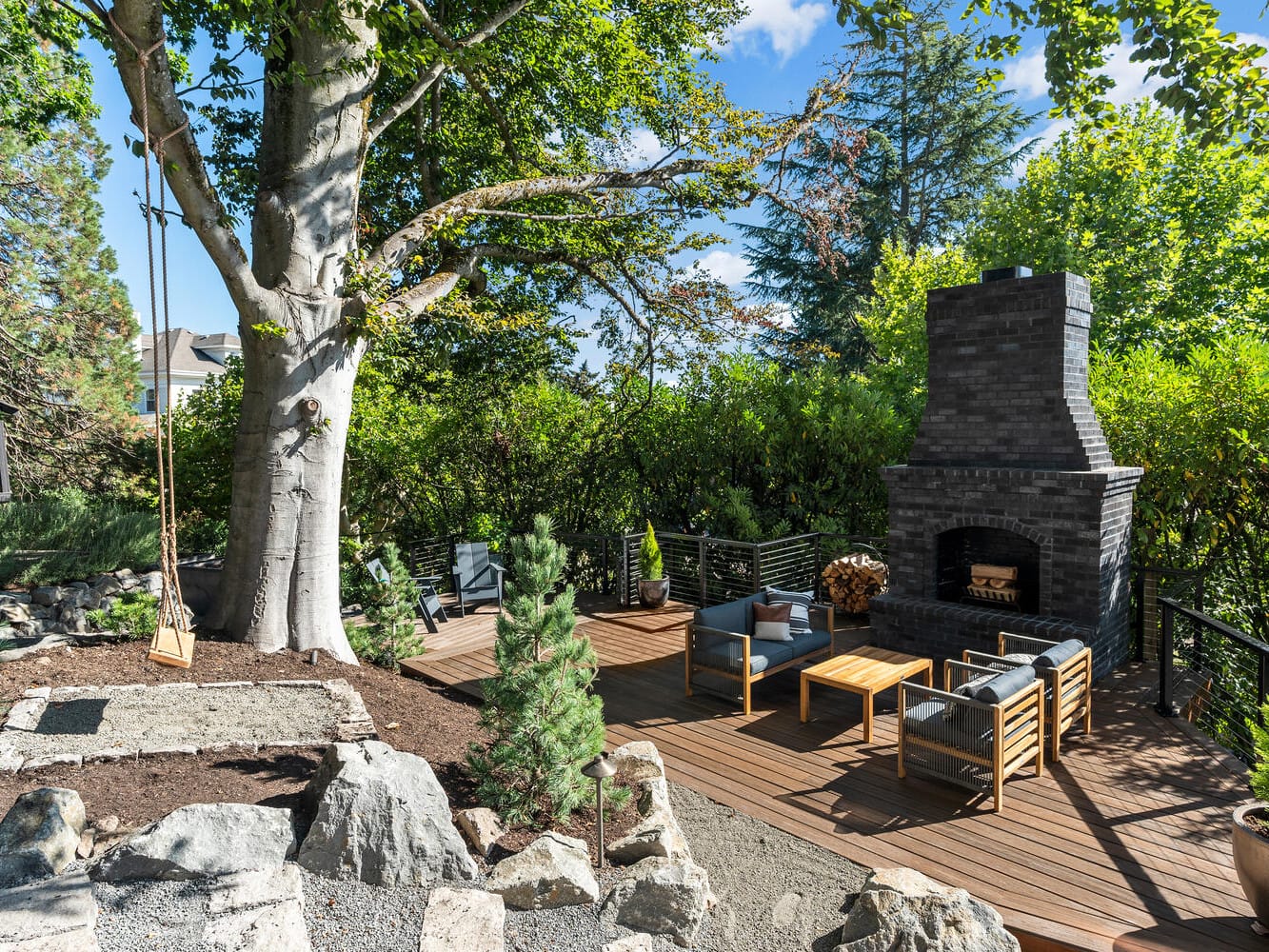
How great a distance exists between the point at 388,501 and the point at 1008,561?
877 cm

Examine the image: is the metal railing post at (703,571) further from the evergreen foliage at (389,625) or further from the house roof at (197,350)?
the house roof at (197,350)

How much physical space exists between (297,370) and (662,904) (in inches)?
192

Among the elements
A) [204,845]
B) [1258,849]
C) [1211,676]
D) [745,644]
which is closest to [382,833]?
[204,845]

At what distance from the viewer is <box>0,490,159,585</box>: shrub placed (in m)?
7.41

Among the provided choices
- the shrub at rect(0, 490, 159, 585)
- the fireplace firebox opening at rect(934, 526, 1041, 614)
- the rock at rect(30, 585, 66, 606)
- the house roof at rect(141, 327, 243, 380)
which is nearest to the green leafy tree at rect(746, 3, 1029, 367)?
the fireplace firebox opening at rect(934, 526, 1041, 614)

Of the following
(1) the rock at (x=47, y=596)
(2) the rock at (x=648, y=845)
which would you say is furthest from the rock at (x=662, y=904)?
(1) the rock at (x=47, y=596)

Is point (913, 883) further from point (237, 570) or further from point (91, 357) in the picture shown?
point (91, 357)

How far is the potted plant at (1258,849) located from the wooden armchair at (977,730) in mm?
1169

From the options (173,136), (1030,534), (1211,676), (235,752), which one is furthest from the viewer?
(1030,534)

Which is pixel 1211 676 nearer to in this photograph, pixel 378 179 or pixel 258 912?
pixel 258 912

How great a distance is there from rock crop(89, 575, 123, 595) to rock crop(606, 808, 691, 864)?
19.8ft

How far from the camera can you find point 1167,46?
4.39 m

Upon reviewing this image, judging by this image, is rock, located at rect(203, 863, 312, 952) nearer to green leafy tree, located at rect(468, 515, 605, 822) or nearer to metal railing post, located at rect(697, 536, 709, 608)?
green leafy tree, located at rect(468, 515, 605, 822)

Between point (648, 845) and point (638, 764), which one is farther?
point (638, 764)
